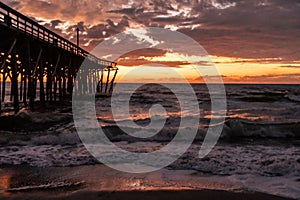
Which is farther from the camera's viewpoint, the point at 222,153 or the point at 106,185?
the point at 222,153

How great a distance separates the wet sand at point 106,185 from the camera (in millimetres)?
4883

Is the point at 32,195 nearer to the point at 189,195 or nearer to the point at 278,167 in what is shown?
the point at 189,195

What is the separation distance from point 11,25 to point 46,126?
4.44 metres

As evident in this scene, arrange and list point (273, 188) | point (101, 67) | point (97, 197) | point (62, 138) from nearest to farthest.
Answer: point (97, 197)
point (273, 188)
point (62, 138)
point (101, 67)

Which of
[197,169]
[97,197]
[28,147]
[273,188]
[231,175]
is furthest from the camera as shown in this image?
[28,147]

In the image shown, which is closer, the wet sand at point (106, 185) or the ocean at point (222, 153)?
the wet sand at point (106, 185)

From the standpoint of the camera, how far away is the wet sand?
488cm

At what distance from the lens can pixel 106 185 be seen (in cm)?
538

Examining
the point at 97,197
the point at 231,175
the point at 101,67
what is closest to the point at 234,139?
the point at 231,175

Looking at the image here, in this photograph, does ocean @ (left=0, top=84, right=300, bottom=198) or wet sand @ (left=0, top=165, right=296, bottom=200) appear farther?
ocean @ (left=0, top=84, right=300, bottom=198)

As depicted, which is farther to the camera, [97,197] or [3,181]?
[3,181]

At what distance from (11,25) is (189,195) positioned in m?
11.0

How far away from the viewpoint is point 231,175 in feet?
20.3

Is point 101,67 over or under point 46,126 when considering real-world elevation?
over
